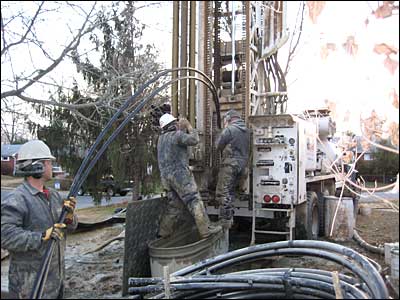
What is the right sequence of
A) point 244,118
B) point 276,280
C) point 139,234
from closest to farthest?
point 276,280
point 139,234
point 244,118

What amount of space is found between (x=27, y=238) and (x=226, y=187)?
413 cm

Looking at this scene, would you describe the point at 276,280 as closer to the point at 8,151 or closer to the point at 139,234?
the point at 139,234

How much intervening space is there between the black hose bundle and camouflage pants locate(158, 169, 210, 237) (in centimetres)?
152

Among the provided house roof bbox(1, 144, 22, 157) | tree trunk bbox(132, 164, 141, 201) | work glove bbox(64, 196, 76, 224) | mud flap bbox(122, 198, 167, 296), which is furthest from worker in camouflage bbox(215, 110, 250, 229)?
tree trunk bbox(132, 164, 141, 201)

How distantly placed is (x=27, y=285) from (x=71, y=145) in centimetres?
932

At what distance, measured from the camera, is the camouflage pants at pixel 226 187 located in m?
7.08

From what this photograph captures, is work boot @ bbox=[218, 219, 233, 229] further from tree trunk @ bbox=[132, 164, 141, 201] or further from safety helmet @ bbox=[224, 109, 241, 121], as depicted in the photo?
tree trunk @ bbox=[132, 164, 141, 201]

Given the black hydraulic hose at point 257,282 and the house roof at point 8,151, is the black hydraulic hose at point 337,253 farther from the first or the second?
the house roof at point 8,151

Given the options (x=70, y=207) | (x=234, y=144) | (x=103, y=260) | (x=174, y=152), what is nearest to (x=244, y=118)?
(x=234, y=144)

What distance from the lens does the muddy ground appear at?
5.93 m

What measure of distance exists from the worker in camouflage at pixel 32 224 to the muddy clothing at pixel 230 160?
11.6 ft

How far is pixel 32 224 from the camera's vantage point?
359 centimetres

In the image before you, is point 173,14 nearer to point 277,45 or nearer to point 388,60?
point 277,45

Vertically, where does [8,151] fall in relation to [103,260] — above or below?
above
